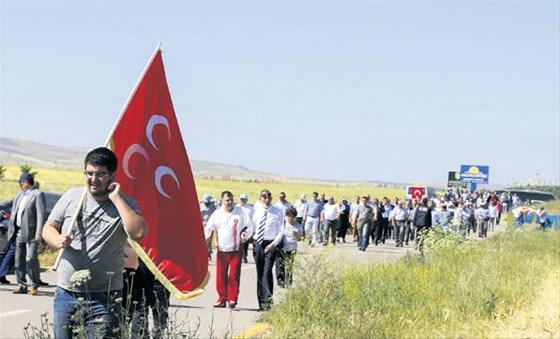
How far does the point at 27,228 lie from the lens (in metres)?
14.1

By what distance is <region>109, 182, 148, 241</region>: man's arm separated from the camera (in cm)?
620

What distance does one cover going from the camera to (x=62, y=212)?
638 centimetres

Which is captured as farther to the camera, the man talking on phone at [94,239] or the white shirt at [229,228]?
the white shirt at [229,228]

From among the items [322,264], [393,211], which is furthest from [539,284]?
[393,211]

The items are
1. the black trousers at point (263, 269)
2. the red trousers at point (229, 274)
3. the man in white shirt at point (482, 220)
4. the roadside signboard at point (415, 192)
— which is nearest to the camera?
the red trousers at point (229, 274)

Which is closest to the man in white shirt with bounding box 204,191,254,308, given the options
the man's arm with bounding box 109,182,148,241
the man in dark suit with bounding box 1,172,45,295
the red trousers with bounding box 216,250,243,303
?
the red trousers with bounding box 216,250,243,303

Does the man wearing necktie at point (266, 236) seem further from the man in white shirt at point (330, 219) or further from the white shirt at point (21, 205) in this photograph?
the man in white shirt at point (330, 219)

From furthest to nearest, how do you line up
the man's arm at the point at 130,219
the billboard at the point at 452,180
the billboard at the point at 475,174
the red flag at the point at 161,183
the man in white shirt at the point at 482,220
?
the billboard at the point at 475,174, the billboard at the point at 452,180, the man in white shirt at the point at 482,220, the red flag at the point at 161,183, the man's arm at the point at 130,219

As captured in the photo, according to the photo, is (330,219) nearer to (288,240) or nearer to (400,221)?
(400,221)

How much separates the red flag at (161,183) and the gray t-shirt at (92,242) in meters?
1.56

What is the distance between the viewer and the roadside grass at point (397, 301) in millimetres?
9652

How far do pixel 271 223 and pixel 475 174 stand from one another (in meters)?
68.6

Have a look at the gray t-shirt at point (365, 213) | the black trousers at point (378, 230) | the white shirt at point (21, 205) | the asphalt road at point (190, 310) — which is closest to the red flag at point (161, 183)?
the asphalt road at point (190, 310)

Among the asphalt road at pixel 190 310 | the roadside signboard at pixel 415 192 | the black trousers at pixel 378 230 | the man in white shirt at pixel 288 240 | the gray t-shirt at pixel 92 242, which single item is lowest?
the asphalt road at pixel 190 310
